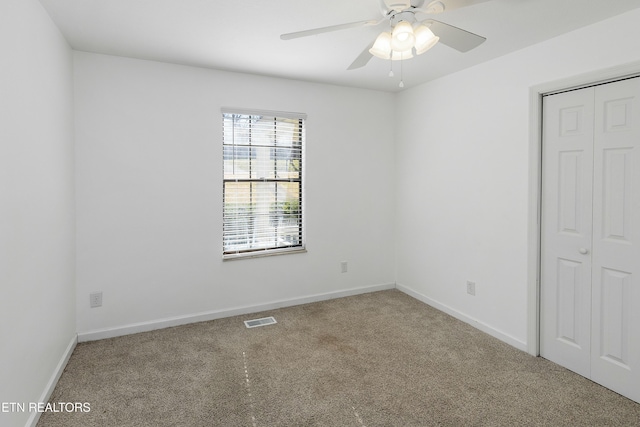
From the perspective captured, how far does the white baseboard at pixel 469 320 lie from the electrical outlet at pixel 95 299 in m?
3.24

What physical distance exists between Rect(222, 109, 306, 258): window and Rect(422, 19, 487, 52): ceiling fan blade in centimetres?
A: 214

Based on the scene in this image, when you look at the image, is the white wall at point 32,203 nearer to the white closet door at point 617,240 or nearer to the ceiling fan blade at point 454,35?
the ceiling fan blade at point 454,35

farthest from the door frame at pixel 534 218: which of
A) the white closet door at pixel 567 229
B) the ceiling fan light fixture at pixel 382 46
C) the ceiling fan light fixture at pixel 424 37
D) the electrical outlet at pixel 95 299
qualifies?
the electrical outlet at pixel 95 299

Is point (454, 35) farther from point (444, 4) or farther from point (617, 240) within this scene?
point (617, 240)

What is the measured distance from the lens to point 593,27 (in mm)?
2463

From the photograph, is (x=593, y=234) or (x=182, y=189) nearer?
(x=593, y=234)

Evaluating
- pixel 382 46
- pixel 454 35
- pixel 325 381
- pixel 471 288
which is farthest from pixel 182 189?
pixel 471 288

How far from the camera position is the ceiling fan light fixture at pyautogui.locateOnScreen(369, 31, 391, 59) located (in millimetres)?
2023

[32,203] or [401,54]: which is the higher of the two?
[401,54]

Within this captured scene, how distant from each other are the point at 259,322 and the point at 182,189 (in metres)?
1.49

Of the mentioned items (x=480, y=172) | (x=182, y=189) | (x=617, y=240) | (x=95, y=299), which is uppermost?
(x=480, y=172)

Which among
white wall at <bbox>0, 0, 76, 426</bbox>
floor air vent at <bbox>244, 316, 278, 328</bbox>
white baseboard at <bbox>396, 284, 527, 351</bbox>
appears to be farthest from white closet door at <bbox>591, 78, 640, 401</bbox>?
white wall at <bbox>0, 0, 76, 426</bbox>

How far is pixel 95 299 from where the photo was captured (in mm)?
3160

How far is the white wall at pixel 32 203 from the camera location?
1716 mm
